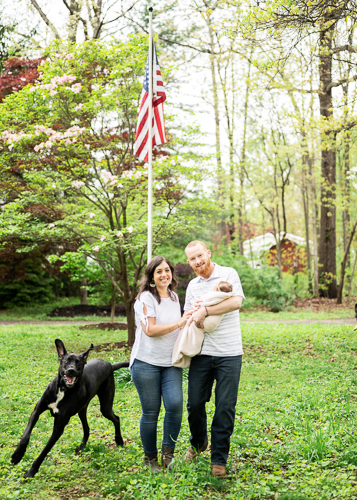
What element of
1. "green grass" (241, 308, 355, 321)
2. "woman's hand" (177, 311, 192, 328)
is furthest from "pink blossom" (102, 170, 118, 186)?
"green grass" (241, 308, 355, 321)

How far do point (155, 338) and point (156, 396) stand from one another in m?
0.46

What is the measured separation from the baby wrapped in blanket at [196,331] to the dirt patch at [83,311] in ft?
48.7

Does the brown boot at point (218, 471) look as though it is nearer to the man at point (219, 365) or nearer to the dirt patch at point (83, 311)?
the man at point (219, 365)

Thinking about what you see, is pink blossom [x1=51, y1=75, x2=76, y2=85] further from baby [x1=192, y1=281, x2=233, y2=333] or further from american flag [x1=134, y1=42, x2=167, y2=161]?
baby [x1=192, y1=281, x2=233, y2=333]

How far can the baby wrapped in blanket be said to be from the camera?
351 cm

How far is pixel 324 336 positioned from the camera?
11.0 meters

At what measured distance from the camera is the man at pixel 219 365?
11.7 ft

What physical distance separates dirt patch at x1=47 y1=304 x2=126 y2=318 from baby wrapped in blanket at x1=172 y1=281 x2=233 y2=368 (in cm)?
1486

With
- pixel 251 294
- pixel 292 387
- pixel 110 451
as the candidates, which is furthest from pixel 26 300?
pixel 110 451

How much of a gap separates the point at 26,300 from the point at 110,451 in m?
16.1

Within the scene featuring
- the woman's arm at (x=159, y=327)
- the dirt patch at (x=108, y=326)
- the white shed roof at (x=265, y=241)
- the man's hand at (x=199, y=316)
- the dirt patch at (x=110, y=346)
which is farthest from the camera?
the white shed roof at (x=265, y=241)

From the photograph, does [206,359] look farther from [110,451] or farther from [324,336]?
[324,336]

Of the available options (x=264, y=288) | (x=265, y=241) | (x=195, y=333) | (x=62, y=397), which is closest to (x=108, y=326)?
(x=264, y=288)

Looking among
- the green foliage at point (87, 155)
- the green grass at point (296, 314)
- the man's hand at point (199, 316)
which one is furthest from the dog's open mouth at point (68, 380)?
the green grass at point (296, 314)
